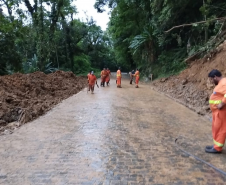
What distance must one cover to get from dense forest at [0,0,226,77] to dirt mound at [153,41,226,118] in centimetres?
81

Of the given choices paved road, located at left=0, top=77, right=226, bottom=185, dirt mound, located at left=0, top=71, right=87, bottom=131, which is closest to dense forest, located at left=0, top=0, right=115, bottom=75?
dirt mound, located at left=0, top=71, right=87, bottom=131

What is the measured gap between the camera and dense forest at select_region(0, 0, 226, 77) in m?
13.7

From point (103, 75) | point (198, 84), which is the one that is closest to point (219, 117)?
point (198, 84)

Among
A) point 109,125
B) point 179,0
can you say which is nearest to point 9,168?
point 109,125

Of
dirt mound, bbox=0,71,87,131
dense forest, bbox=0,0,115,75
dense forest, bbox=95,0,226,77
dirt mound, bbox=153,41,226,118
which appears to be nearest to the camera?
dirt mound, bbox=0,71,87,131

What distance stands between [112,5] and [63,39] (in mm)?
8275

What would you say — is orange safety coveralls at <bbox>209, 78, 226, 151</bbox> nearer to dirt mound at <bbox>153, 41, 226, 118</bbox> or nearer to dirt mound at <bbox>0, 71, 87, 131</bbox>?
dirt mound at <bbox>153, 41, 226, 118</bbox>

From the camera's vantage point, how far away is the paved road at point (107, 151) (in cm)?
371

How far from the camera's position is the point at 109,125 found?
676 centimetres

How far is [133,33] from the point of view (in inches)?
979

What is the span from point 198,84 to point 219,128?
24.0ft

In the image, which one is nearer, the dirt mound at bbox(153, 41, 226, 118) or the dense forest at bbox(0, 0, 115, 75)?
the dirt mound at bbox(153, 41, 226, 118)

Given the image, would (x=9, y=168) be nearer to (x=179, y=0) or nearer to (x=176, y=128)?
(x=176, y=128)

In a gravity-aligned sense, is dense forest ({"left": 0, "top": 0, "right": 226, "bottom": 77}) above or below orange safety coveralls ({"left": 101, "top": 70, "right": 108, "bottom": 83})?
above
